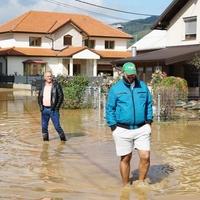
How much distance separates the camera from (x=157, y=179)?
9195 millimetres

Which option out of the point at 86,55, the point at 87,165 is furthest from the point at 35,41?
the point at 87,165

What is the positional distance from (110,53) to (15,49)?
10.4 m

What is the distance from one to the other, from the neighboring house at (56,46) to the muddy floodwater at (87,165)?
3940 centimetres

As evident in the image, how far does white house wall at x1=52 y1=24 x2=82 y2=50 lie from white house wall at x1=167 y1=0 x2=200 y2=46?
28.5 m

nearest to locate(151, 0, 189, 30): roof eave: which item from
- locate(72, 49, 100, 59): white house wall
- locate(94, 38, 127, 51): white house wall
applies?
locate(72, 49, 100, 59): white house wall

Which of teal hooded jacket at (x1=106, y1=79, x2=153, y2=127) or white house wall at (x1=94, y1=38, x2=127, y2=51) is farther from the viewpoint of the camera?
white house wall at (x1=94, y1=38, x2=127, y2=51)

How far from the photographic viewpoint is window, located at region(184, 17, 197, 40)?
1158 inches

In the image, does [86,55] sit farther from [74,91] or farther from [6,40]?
[74,91]

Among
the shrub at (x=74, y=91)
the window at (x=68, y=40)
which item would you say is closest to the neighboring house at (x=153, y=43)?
the shrub at (x=74, y=91)

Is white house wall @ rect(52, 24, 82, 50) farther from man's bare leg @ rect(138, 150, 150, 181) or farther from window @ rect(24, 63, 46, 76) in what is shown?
man's bare leg @ rect(138, 150, 150, 181)

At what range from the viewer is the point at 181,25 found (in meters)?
30.2

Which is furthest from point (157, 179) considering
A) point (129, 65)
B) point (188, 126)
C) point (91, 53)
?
point (91, 53)

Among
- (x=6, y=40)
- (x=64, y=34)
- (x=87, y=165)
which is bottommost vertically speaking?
(x=87, y=165)

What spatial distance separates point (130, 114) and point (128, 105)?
14 cm
